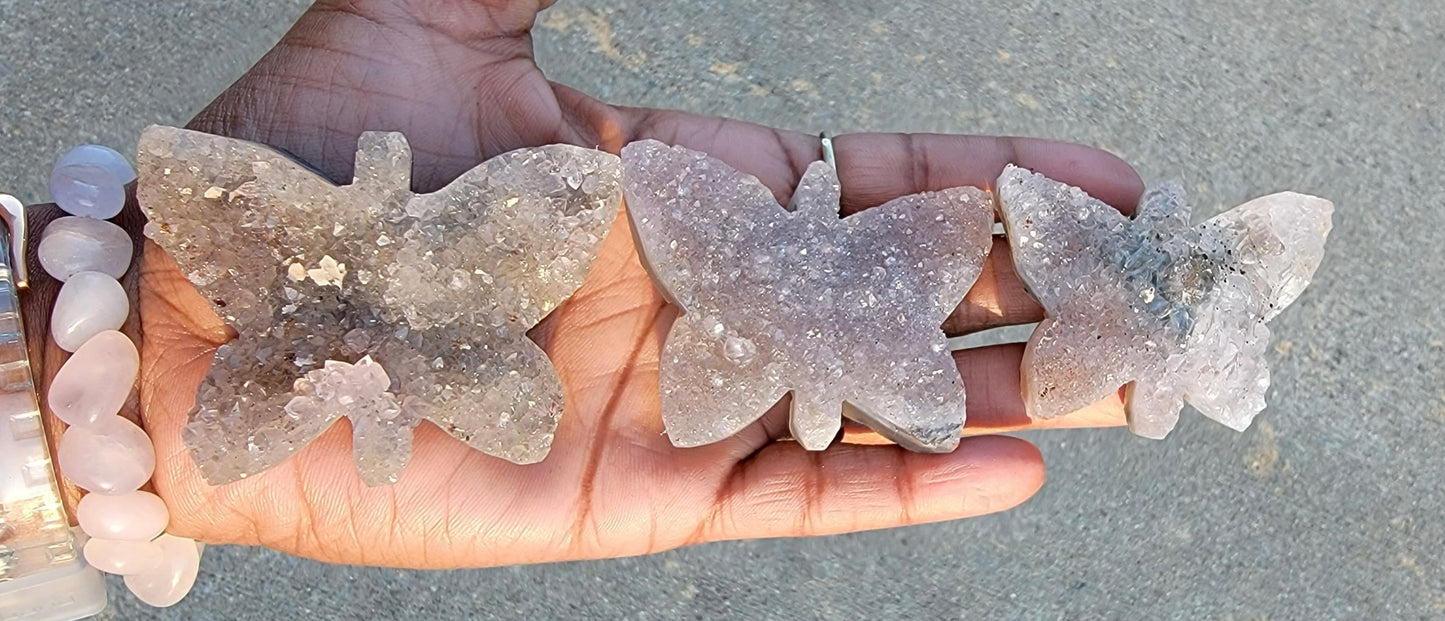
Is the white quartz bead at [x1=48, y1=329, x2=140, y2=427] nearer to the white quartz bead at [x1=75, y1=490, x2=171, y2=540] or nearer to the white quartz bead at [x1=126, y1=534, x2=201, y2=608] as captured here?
the white quartz bead at [x1=75, y1=490, x2=171, y2=540]

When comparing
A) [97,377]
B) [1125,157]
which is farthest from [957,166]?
[97,377]

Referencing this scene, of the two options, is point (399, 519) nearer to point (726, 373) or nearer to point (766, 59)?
point (726, 373)

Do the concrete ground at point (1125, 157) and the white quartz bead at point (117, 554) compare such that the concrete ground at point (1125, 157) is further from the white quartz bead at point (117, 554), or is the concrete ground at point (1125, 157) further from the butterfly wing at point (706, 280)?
the butterfly wing at point (706, 280)

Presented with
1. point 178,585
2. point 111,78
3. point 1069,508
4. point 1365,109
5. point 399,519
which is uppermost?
point 111,78

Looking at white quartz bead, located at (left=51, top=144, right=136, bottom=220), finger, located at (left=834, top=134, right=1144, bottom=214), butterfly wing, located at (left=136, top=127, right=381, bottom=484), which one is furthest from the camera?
finger, located at (left=834, top=134, right=1144, bottom=214)

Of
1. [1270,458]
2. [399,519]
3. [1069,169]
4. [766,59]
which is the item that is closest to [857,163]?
[1069,169]

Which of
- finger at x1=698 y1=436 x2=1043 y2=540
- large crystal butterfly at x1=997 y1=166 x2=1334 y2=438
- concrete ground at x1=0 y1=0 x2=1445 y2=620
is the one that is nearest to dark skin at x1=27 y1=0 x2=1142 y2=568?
finger at x1=698 y1=436 x2=1043 y2=540
